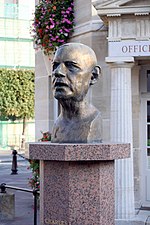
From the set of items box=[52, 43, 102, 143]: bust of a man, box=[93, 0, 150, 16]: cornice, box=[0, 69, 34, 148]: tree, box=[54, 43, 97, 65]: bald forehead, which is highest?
box=[0, 69, 34, 148]: tree

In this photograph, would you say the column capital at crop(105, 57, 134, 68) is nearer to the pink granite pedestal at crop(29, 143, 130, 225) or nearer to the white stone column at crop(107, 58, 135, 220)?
the white stone column at crop(107, 58, 135, 220)

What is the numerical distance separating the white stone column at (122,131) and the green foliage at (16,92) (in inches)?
1243

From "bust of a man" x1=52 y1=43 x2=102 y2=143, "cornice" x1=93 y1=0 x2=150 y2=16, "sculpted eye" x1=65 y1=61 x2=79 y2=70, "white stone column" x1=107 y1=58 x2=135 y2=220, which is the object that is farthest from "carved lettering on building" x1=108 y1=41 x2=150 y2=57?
"sculpted eye" x1=65 y1=61 x2=79 y2=70

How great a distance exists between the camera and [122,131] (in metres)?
9.38

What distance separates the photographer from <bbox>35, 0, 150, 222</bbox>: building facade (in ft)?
30.8

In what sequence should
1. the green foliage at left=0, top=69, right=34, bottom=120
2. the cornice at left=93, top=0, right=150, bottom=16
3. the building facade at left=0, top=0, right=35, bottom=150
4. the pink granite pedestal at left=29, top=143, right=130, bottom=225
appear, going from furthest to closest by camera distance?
the building facade at left=0, top=0, right=35, bottom=150 < the green foliage at left=0, top=69, right=34, bottom=120 < the cornice at left=93, top=0, right=150, bottom=16 < the pink granite pedestal at left=29, top=143, right=130, bottom=225

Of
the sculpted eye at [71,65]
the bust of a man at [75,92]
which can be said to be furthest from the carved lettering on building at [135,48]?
the sculpted eye at [71,65]

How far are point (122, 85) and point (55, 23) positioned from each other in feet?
9.44

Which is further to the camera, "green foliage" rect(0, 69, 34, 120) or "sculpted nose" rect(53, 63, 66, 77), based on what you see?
"green foliage" rect(0, 69, 34, 120)

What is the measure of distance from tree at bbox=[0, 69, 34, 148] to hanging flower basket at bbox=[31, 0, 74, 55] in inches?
1140

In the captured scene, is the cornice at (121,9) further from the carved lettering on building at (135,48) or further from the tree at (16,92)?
the tree at (16,92)

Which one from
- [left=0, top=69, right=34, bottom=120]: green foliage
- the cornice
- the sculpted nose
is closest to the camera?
the sculpted nose

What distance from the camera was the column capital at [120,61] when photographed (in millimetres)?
9406

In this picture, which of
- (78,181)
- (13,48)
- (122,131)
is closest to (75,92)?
(78,181)
